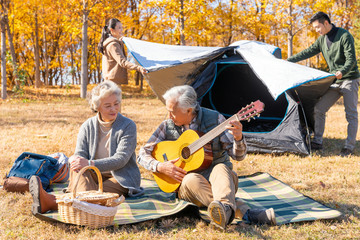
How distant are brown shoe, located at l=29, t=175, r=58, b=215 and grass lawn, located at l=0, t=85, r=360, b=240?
0.34 ft

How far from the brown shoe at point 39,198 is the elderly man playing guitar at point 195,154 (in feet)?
2.53

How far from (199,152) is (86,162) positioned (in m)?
0.86

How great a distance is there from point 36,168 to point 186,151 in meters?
1.60

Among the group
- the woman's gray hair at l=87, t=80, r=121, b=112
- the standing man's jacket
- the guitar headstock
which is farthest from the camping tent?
the woman's gray hair at l=87, t=80, r=121, b=112

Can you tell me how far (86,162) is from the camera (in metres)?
2.84

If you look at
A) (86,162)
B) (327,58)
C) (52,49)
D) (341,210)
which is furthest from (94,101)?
(52,49)

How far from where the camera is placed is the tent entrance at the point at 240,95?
269 inches

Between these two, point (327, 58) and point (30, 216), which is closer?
point (30, 216)

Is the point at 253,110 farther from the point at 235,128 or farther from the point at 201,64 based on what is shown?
the point at 201,64

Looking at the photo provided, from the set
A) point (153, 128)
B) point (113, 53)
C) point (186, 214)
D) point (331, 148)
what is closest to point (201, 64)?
point (113, 53)

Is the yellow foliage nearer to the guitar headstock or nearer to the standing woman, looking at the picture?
the standing woman

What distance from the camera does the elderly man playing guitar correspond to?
2688 millimetres

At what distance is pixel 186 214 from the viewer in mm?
2859

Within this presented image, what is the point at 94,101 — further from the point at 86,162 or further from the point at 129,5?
the point at 129,5
